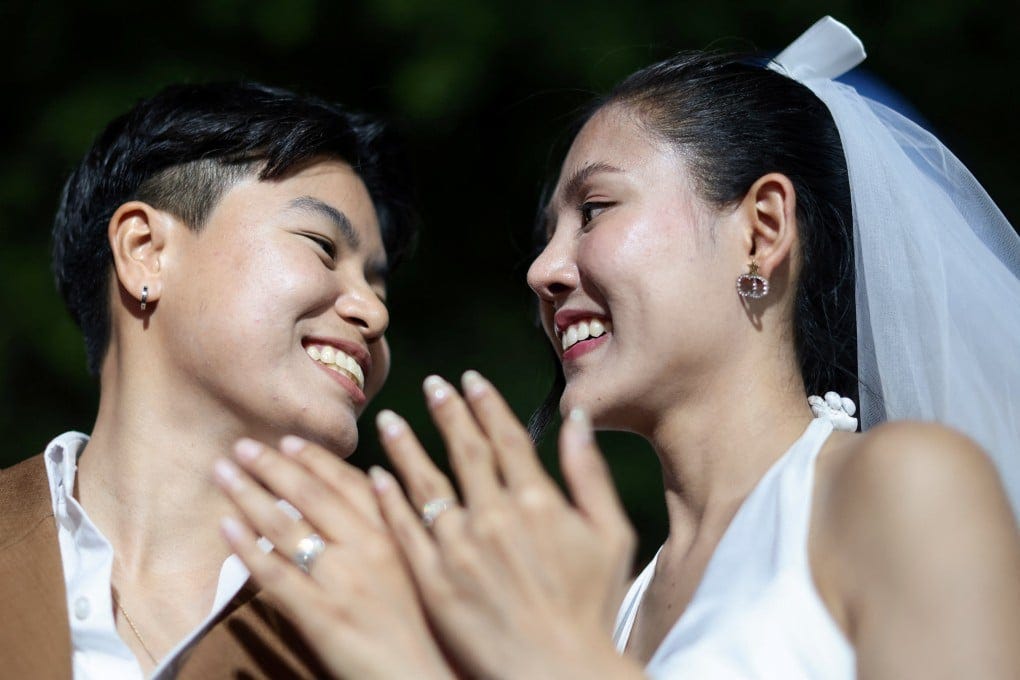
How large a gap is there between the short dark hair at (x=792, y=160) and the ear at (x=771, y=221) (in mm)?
32

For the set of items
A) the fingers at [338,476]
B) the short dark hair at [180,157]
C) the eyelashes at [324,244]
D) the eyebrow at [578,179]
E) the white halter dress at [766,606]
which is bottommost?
the white halter dress at [766,606]

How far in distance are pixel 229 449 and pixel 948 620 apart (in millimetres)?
1460

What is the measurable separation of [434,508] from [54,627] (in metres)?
0.84

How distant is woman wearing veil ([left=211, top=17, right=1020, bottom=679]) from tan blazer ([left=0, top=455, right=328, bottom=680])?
0.53 m

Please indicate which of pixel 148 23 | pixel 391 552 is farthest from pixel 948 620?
pixel 148 23

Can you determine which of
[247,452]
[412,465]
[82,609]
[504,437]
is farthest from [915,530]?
[82,609]

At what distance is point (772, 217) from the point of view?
7.68 ft

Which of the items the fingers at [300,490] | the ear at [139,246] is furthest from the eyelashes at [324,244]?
the fingers at [300,490]

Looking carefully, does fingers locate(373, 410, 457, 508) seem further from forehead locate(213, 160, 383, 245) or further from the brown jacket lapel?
forehead locate(213, 160, 383, 245)

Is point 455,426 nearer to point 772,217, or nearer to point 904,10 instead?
point 772,217

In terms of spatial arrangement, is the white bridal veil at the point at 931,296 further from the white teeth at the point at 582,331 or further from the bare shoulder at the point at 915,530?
the white teeth at the point at 582,331

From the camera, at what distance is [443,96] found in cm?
396

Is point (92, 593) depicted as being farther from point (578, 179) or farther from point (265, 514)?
point (578, 179)

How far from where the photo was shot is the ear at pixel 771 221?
90.9 inches
